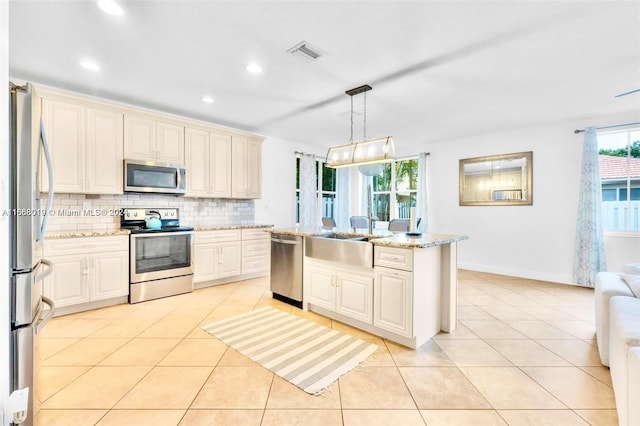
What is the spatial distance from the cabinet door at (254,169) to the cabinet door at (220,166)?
368 millimetres

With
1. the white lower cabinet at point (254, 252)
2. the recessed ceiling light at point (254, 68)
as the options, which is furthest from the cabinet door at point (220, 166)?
the recessed ceiling light at point (254, 68)

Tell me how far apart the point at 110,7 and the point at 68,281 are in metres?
2.73

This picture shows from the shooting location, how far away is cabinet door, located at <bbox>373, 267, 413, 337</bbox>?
2.39 metres

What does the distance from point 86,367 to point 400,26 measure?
3.45 metres

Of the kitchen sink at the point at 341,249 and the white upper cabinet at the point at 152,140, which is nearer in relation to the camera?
the kitchen sink at the point at 341,249

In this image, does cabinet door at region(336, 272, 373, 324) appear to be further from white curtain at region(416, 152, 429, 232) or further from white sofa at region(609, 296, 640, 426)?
white curtain at region(416, 152, 429, 232)

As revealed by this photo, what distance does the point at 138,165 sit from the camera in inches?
145

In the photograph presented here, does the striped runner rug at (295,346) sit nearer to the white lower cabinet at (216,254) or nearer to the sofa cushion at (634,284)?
the white lower cabinet at (216,254)

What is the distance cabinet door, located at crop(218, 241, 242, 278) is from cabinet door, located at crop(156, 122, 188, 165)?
4.62 ft

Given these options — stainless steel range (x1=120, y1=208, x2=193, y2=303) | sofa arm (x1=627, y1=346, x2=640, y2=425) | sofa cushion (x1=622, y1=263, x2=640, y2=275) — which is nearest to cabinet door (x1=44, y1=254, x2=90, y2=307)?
stainless steel range (x1=120, y1=208, x2=193, y2=303)

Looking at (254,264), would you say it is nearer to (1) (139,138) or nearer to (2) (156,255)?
(2) (156,255)

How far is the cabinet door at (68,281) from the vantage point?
2.98 m

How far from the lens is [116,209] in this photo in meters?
3.78

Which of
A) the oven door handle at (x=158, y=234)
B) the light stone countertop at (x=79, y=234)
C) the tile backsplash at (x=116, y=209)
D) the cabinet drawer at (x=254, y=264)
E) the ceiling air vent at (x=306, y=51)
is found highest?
the ceiling air vent at (x=306, y=51)
